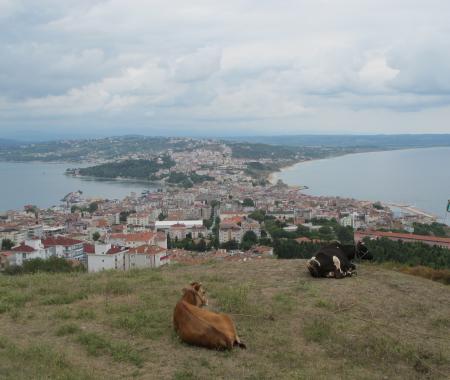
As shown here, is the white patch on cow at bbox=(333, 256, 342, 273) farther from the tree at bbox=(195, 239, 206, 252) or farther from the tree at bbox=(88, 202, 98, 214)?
the tree at bbox=(88, 202, 98, 214)

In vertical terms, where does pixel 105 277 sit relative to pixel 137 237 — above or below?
above

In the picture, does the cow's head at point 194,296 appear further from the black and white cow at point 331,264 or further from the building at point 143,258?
the building at point 143,258

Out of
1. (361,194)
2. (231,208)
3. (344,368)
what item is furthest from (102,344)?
(361,194)

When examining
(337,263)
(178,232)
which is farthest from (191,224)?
(337,263)

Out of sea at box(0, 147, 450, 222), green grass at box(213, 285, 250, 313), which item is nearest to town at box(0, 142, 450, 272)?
sea at box(0, 147, 450, 222)

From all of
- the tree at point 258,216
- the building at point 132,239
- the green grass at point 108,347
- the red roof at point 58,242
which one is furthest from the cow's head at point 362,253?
the tree at point 258,216

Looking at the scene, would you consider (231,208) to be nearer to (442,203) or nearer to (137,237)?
(442,203)

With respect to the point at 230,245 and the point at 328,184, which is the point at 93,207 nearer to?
the point at 230,245
